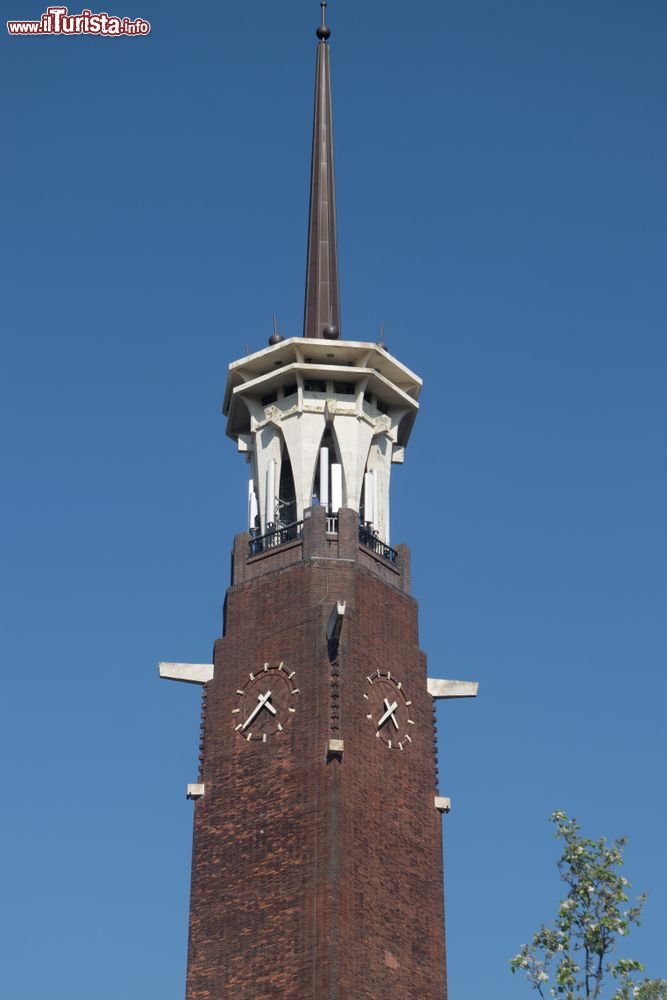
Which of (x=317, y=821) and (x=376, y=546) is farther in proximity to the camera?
(x=376, y=546)

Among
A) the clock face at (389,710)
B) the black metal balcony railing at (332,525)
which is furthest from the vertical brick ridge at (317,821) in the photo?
the black metal balcony railing at (332,525)

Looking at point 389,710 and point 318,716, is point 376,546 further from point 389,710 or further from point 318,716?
point 318,716

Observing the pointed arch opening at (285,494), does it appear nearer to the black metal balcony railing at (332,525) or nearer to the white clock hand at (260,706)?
the black metal balcony railing at (332,525)

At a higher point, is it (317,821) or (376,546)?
(376,546)

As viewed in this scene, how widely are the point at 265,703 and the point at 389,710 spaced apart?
12.0ft

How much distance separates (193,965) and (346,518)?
14.2 metres

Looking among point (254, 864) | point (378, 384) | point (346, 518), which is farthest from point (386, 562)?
point (254, 864)

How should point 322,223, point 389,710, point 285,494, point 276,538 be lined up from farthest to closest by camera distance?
1. point 322,223
2. point 285,494
3. point 276,538
4. point 389,710

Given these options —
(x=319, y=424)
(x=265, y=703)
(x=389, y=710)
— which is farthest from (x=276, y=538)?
(x=389, y=710)

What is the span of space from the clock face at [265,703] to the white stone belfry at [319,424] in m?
5.72

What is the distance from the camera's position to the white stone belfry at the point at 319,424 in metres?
61.0

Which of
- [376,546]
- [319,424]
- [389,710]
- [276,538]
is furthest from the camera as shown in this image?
[319,424]

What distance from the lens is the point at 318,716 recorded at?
180 ft

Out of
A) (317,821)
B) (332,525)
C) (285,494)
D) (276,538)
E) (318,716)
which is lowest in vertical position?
(317,821)
